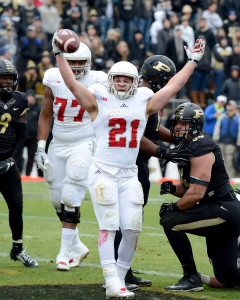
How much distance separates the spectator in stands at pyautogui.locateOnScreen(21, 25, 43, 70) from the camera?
17.4 metres

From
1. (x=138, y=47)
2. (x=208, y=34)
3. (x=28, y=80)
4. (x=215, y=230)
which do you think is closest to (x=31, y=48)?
(x=28, y=80)

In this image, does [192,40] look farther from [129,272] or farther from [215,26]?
[129,272]

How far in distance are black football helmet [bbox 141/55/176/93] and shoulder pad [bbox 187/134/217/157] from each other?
0.68 meters

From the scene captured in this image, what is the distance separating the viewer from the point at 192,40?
58.7 feet

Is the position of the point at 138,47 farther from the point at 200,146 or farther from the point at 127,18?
the point at 200,146

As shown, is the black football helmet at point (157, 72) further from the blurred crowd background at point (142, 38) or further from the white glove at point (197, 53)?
the blurred crowd background at point (142, 38)

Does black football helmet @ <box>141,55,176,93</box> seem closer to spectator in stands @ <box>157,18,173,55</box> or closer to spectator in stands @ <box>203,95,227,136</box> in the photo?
spectator in stands @ <box>203,95,227,136</box>

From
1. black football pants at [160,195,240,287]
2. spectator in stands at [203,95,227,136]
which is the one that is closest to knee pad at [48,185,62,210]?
black football pants at [160,195,240,287]

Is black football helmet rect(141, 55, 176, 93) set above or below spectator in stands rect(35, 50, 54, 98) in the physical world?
above

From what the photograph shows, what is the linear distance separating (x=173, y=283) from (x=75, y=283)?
79cm

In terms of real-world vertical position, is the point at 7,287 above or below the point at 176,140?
below

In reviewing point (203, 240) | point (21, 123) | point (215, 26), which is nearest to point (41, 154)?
point (21, 123)

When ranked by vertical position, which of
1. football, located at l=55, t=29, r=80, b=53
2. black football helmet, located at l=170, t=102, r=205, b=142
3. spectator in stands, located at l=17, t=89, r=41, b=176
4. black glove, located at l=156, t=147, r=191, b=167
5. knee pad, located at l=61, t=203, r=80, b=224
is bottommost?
spectator in stands, located at l=17, t=89, r=41, b=176

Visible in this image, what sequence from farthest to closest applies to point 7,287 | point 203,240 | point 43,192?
point 43,192, point 203,240, point 7,287
